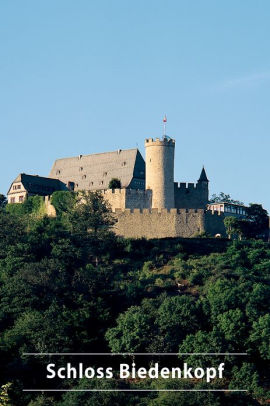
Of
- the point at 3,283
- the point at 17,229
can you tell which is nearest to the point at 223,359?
the point at 3,283

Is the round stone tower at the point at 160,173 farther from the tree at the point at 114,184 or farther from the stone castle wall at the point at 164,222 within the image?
the tree at the point at 114,184

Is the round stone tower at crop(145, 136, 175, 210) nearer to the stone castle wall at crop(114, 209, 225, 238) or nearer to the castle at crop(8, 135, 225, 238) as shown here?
the castle at crop(8, 135, 225, 238)

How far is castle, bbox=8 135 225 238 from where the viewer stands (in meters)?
79.8

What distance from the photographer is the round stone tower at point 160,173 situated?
81.9m

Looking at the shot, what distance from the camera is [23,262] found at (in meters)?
72.4

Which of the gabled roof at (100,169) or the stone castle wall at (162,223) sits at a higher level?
the gabled roof at (100,169)

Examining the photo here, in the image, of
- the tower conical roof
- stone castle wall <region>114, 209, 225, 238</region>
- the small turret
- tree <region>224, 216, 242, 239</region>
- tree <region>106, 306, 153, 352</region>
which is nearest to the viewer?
tree <region>106, 306, 153, 352</region>

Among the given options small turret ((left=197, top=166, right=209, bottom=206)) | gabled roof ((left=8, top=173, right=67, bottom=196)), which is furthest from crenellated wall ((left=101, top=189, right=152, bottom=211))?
gabled roof ((left=8, top=173, right=67, bottom=196))

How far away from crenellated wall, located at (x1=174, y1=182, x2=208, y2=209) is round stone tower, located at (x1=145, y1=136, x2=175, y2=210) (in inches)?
67.3

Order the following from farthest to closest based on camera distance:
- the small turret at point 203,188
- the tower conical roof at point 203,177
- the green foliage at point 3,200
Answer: the green foliage at point 3,200 < the tower conical roof at point 203,177 < the small turret at point 203,188

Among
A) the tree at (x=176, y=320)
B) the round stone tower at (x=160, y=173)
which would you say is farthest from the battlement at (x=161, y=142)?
the tree at (x=176, y=320)

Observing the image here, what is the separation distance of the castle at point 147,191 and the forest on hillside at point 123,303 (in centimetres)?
150

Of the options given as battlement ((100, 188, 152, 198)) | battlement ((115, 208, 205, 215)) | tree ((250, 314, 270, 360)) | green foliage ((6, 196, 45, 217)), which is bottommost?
tree ((250, 314, 270, 360))

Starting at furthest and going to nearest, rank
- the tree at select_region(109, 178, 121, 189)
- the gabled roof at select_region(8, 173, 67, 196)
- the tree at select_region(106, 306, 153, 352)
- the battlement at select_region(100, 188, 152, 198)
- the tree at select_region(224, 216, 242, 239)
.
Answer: the gabled roof at select_region(8, 173, 67, 196) → the tree at select_region(109, 178, 121, 189) → the battlement at select_region(100, 188, 152, 198) → the tree at select_region(224, 216, 242, 239) → the tree at select_region(106, 306, 153, 352)
